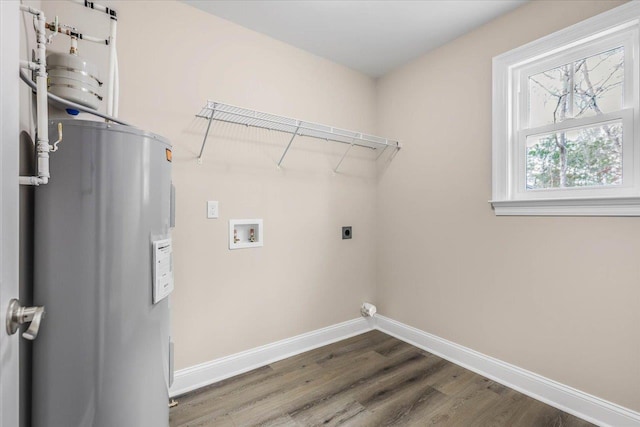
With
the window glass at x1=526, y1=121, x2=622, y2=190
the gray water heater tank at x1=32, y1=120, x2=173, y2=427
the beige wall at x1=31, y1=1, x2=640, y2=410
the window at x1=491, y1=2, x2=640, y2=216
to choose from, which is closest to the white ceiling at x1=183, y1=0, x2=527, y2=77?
the beige wall at x1=31, y1=1, x2=640, y2=410

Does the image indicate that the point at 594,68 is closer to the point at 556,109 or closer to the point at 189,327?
Result: the point at 556,109

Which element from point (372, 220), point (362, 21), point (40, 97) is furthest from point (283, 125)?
point (40, 97)

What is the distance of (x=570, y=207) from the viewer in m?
1.65

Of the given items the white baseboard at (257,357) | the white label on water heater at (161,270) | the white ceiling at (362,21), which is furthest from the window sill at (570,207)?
the white label on water heater at (161,270)

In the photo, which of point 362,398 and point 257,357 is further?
point 257,357

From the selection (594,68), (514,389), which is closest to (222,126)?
(594,68)

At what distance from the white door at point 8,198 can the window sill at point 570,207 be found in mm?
2300

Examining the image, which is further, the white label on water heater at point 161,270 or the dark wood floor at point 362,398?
the dark wood floor at point 362,398

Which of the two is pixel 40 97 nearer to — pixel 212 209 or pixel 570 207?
pixel 212 209

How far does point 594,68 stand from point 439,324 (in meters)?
1.97

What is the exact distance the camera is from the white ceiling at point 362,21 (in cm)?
186

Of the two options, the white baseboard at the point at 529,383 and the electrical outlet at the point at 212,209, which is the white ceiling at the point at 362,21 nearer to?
the electrical outlet at the point at 212,209

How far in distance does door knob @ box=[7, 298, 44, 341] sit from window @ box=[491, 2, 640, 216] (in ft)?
7.47

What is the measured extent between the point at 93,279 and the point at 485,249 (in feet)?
7.35
